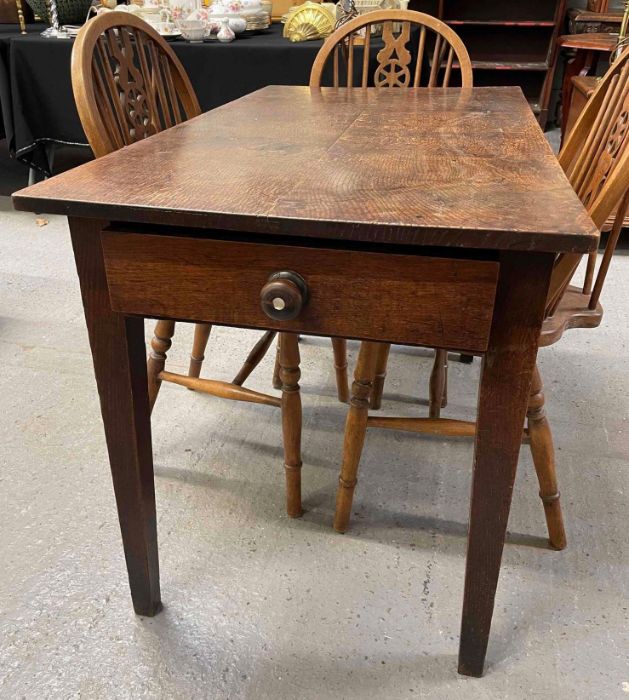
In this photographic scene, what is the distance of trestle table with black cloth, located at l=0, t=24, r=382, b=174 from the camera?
2.72 m

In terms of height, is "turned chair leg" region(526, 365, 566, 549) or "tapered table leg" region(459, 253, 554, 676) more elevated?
"tapered table leg" region(459, 253, 554, 676)

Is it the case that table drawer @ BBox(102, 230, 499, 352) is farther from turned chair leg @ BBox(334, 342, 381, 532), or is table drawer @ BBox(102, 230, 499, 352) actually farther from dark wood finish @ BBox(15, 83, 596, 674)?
turned chair leg @ BBox(334, 342, 381, 532)

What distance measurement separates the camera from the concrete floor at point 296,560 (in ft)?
3.34

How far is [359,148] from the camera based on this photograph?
3.32 ft

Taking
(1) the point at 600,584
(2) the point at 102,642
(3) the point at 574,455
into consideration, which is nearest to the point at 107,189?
(2) the point at 102,642

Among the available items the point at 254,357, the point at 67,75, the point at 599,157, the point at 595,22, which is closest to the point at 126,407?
the point at 254,357

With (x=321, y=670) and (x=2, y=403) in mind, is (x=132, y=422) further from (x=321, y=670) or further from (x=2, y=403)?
(x=2, y=403)

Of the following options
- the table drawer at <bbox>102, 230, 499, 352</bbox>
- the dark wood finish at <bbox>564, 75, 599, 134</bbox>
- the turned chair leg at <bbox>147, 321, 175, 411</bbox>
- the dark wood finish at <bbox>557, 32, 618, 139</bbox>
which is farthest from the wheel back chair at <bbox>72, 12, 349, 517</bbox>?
the dark wood finish at <bbox>557, 32, 618, 139</bbox>

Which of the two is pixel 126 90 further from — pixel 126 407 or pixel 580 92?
pixel 580 92

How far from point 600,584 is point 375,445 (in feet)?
1.82

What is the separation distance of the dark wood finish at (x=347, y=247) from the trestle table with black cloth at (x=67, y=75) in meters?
1.89

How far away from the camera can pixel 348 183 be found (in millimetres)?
816

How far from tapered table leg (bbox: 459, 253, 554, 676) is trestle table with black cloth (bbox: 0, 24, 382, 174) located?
221 cm

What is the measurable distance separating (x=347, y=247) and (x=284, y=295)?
0.09 meters
